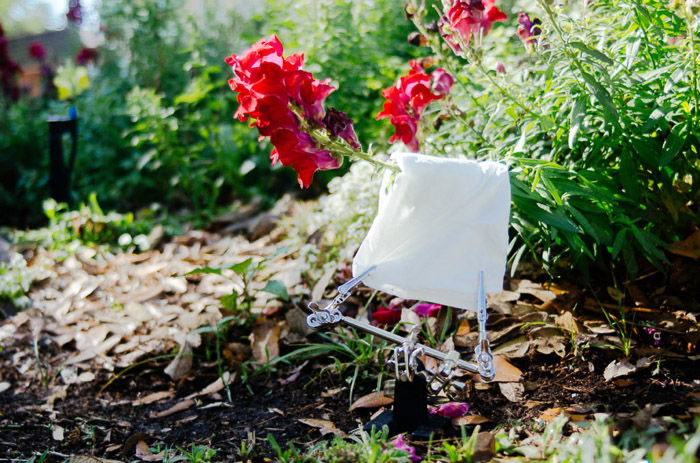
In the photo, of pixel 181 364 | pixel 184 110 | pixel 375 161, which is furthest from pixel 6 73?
pixel 375 161

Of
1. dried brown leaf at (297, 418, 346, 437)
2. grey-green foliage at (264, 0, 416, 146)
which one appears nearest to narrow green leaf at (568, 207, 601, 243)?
dried brown leaf at (297, 418, 346, 437)

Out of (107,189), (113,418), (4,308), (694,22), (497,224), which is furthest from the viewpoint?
(107,189)

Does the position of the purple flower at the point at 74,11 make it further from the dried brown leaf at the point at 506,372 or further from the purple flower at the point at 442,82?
the dried brown leaf at the point at 506,372

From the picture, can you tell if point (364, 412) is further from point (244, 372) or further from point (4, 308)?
point (4, 308)

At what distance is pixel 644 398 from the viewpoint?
1.82 metres

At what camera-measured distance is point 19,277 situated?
3551 millimetres

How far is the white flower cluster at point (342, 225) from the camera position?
3.01m

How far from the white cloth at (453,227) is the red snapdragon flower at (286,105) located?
0.89ft

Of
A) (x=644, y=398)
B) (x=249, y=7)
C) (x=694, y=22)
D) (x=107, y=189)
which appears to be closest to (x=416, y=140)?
(x=694, y=22)

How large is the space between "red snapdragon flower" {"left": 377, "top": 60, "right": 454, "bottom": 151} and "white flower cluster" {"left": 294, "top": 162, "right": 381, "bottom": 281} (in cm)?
51

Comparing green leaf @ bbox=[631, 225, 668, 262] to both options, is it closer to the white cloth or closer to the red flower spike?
the white cloth

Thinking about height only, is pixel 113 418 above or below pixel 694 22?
below

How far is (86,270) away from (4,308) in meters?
0.48

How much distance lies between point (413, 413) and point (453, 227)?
52cm
